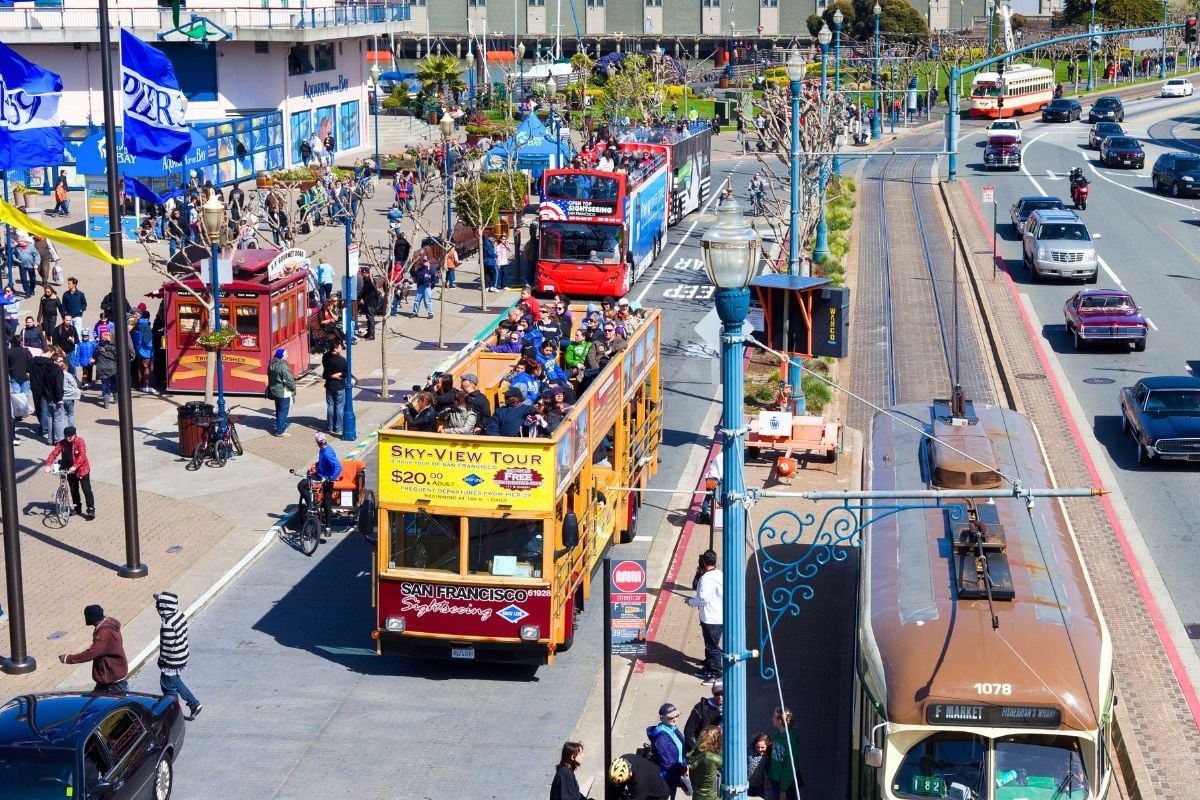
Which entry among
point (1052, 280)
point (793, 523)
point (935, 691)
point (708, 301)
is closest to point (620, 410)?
point (793, 523)

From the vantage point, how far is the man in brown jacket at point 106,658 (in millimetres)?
18281

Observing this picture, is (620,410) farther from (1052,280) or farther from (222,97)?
(222,97)

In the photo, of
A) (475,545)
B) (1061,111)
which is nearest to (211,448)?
(475,545)

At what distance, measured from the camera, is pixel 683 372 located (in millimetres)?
37438

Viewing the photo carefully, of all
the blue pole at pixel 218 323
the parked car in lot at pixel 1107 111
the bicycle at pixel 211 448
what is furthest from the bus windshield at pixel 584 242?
the parked car in lot at pixel 1107 111

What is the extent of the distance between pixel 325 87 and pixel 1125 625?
61848mm

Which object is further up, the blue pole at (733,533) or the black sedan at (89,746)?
the blue pole at (733,533)

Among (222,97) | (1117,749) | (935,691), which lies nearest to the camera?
(935,691)

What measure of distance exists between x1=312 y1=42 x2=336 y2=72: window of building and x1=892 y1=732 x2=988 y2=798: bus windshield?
66202 mm

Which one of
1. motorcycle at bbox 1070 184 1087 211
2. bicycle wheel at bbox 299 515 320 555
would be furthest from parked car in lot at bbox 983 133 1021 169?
bicycle wheel at bbox 299 515 320 555

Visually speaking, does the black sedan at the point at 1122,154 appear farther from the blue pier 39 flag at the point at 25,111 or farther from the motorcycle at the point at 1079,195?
the blue pier 39 flag at the point at 25,111

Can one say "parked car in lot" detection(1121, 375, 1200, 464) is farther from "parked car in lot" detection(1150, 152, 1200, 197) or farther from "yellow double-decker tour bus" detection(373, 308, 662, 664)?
"parked car in lot" detection(1150, 152, 1200, 197)

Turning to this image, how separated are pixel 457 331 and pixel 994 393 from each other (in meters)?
13.3

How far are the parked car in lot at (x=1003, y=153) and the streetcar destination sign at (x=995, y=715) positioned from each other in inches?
2398
